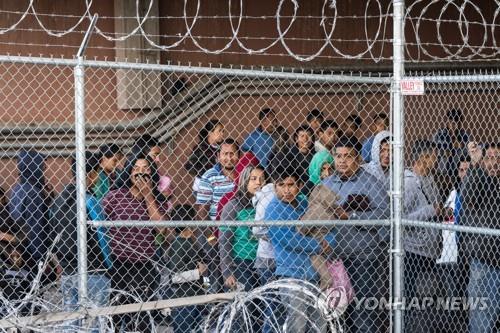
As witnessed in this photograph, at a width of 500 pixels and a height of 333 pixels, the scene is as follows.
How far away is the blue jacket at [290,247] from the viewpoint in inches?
344

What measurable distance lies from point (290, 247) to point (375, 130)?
310cm

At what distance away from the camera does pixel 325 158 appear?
975 cm

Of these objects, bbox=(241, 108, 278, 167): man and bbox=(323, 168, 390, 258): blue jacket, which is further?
bbox=(241, 108, 278, 167): man

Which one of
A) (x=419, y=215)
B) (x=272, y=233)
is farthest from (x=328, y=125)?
(x=272, y=233)

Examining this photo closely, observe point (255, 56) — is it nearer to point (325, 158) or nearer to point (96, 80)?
point (96, 80)

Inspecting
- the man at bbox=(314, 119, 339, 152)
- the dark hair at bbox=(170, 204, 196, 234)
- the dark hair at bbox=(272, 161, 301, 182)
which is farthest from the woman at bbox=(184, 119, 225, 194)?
the dark hair at bbox=(272, 161, 301, 182)

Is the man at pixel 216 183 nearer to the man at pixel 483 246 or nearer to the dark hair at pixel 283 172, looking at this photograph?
the dark hair at pixel 283 172

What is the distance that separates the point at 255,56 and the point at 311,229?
15.2ft

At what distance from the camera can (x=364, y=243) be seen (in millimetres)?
8961

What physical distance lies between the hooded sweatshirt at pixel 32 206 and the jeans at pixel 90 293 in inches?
25.1

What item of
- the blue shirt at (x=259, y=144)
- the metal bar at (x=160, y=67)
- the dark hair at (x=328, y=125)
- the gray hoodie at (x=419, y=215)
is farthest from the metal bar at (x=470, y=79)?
the blue shirt at (x=259, y=144)

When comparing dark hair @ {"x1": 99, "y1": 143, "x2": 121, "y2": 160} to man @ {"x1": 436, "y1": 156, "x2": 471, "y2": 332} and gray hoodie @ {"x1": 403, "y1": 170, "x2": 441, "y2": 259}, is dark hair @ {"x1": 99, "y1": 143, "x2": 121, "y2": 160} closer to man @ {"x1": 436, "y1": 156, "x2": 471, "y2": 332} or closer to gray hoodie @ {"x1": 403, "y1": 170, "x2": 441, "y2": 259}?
gray hoodie @ {"x1": 403, "y1": 170, "x2": 441, "y2": 259}

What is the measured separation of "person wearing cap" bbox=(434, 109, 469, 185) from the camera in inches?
398

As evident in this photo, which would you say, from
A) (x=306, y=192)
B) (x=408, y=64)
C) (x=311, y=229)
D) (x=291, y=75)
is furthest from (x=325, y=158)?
(x=408, y=64)
